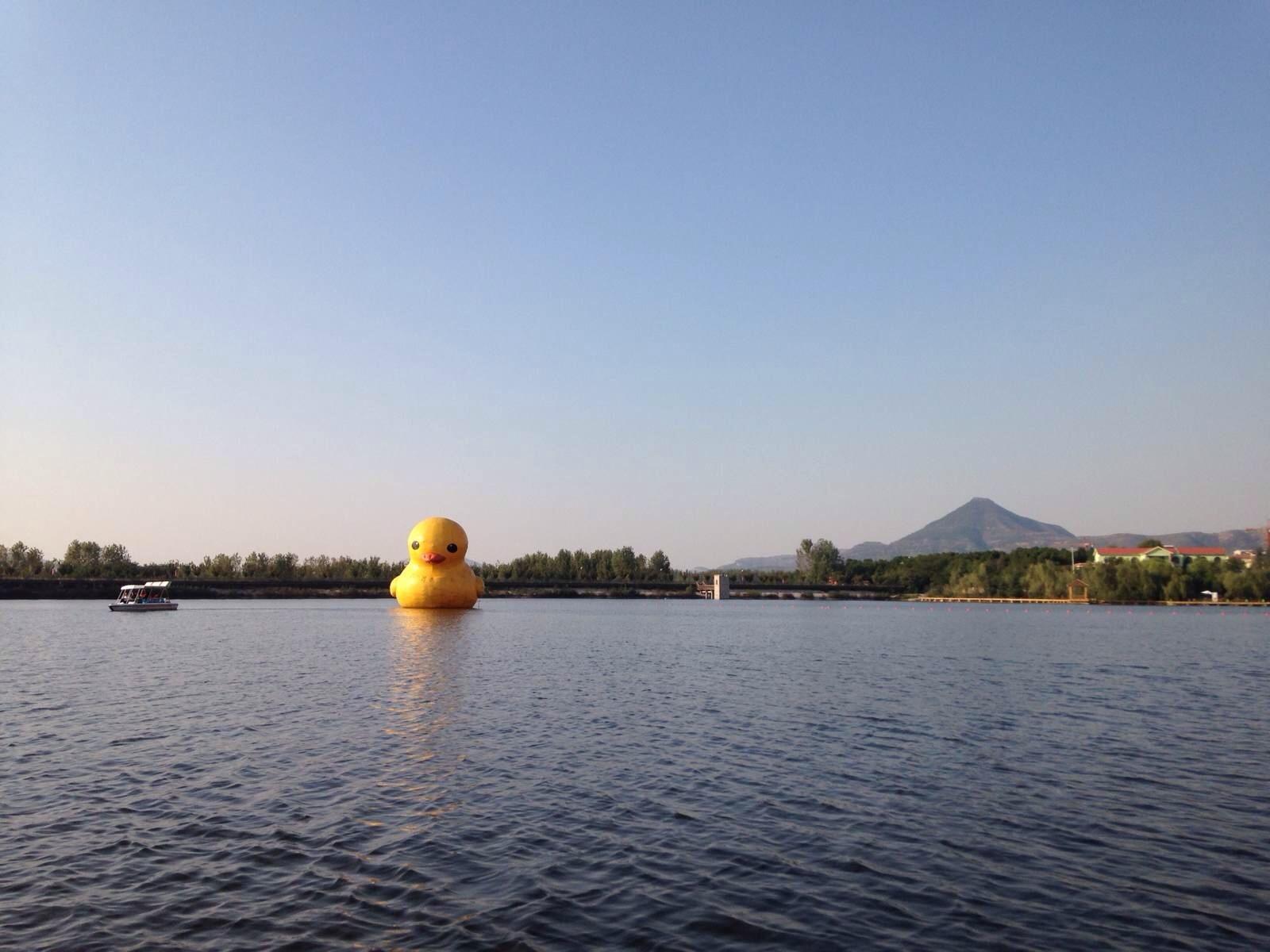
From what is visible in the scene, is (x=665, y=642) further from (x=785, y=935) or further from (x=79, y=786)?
(x=785, y=935)

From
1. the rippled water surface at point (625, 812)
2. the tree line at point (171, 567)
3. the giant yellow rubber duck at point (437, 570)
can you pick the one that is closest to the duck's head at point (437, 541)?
the giant yellow rubber duck at point (437, 570)

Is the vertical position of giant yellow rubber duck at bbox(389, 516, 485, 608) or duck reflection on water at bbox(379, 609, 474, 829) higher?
giant yellow rubber duck at bbox(389, 516, 485, 608)

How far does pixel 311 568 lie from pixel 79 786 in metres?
177

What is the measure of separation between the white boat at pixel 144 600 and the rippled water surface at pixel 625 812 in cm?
6243

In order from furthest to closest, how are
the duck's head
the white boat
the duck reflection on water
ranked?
the white boat
the duck's head
the duck reflection on water

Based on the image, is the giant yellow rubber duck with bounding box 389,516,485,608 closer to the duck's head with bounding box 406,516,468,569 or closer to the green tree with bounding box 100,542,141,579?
the duck's head with bounding box 406,516,468,569

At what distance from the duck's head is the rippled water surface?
3635 centimetres

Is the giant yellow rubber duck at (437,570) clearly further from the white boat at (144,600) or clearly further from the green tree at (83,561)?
the green tree at (83,561)

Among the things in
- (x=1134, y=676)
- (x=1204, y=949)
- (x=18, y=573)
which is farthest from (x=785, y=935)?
(x=18, y=573)

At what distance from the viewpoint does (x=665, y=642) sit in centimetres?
5625

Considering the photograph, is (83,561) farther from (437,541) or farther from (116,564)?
(437,541)

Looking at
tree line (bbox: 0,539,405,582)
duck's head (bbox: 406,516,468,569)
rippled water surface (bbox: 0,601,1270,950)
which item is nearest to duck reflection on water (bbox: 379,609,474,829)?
rippled water surface (bbox: 0,601,1270,950)

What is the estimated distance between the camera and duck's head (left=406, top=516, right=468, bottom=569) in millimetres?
70375

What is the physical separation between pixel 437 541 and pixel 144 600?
4433cm
